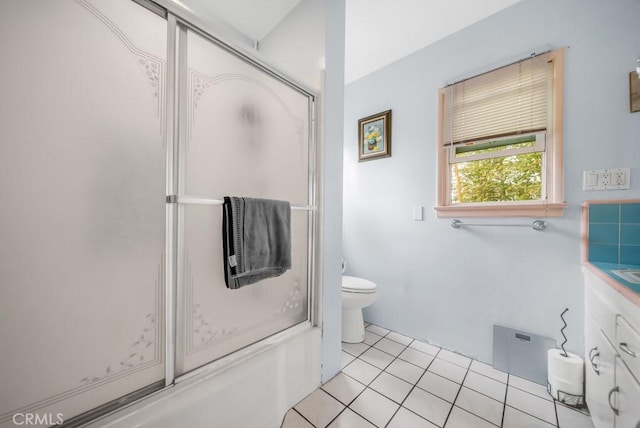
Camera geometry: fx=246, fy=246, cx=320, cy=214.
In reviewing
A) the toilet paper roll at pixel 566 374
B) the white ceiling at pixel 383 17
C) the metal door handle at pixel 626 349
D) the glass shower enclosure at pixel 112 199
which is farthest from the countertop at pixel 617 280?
the white ceiling at pixel 383 17

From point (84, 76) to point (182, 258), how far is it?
65 centimetres

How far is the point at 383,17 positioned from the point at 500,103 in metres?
1.05

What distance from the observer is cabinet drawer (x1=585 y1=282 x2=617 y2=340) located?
978 mm

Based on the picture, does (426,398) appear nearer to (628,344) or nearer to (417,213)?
(628,344)

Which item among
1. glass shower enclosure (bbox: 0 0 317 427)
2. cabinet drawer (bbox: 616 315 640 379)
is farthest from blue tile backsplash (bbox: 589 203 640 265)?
glass shower enclosure (bbox: 0 0 317 427)

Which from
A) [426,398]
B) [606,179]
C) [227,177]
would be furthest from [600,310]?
[227,177]

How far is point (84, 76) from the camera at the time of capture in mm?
750

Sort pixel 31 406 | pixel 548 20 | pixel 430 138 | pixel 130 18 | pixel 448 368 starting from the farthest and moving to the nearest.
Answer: pixel 430 138
pixel 448 368
pixel 548 20
pixel 130 18
pixel 31 406

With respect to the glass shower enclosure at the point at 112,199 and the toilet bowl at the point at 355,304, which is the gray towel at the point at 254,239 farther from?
the toilet bowl at the point at 355,304

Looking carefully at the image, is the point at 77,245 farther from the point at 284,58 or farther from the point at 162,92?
the point at 284,58

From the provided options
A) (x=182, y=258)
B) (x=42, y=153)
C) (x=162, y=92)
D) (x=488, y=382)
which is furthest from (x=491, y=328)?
(x=42, y=153)

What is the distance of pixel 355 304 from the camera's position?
6.59 feet

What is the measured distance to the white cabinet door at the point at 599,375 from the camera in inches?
37.6

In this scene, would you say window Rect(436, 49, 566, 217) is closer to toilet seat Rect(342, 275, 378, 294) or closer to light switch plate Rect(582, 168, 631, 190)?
light switch plate Rect(582, 168, 631, 190)
